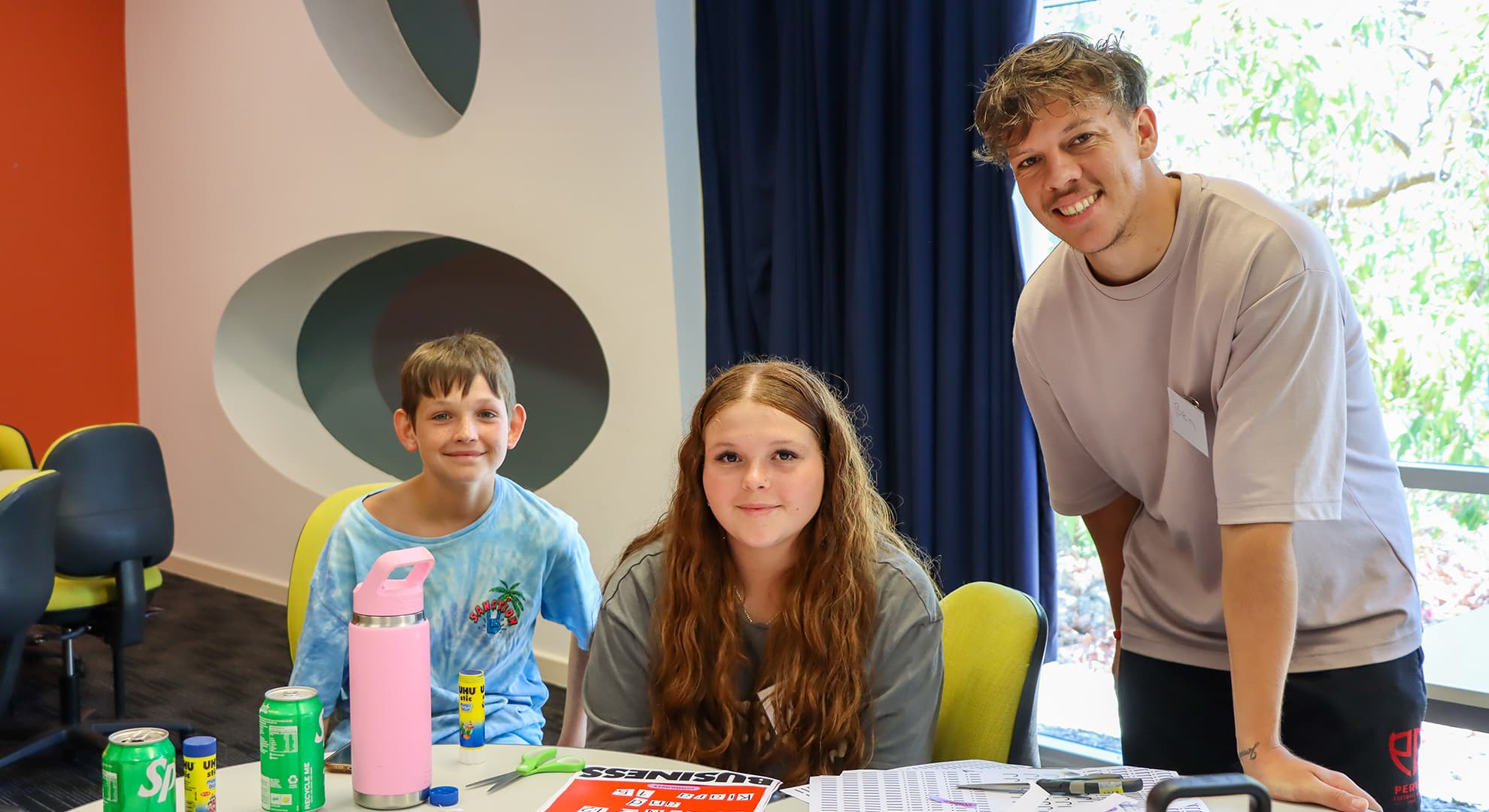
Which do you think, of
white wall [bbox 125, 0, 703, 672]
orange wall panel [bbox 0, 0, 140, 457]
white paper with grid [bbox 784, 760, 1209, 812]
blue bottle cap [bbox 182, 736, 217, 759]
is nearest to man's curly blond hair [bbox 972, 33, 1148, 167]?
white paper with grid [bbox 784, 760, 1209, 812]

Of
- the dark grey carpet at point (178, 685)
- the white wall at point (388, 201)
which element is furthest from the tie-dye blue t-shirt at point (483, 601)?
the white wall at point (388, 201)

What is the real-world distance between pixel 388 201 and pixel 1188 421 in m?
3.47

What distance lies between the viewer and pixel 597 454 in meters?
3.68

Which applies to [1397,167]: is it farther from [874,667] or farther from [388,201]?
[388,201]

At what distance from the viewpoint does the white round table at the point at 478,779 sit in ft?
3.97

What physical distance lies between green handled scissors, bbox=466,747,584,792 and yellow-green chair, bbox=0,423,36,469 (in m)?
3.26

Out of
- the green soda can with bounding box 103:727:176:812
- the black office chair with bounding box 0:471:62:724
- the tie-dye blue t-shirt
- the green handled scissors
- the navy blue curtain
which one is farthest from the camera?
the navy blue curtain

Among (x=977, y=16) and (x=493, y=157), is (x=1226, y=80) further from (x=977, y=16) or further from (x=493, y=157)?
(x=493, y=157)

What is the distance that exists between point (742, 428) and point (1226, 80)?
6.37 feet

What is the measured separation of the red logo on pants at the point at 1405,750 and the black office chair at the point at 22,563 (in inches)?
108

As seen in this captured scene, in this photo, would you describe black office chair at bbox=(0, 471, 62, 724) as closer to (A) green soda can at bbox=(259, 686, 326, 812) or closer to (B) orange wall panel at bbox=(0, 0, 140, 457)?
(A) green soda can at bbox=(259, 686, 326, 812)

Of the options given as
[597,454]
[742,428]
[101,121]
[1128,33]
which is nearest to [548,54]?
[597,454]

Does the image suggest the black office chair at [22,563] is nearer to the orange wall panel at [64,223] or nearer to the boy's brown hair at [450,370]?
the boy's brown hair at [450,370]

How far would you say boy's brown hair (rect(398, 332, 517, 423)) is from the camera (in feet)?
6.64
